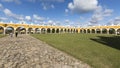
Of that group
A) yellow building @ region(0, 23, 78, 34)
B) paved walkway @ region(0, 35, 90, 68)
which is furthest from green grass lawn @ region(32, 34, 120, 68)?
yellow building @ region(0, 23, 78, 34)

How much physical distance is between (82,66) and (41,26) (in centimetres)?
7250

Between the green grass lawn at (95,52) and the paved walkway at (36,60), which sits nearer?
the paved walkway at (36,60)

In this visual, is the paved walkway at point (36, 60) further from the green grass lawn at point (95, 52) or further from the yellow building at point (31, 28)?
the yellow building at point (31, 28)

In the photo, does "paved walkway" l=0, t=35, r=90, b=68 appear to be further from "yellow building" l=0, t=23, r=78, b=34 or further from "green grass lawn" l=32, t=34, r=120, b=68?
"yellow building" l=0, t=23, r=78, b=34

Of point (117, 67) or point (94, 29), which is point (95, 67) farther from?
point (94, 29)

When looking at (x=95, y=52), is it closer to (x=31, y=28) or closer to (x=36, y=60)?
(x=36, y=60)

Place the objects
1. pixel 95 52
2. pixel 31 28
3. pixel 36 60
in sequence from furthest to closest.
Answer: pixel 31 28, pixel 95 52, pixel 36 60

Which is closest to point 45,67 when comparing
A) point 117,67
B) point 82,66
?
point 82,66

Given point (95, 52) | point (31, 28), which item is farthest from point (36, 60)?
point (31, 28)

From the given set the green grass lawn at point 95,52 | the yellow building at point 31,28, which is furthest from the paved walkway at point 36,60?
the yellow building at point 31,28

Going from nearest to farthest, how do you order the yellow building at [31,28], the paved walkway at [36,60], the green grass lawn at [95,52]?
the paved walkway at [36,60] < the green grass lawn at [95,52] < the yellow building at [31,28]

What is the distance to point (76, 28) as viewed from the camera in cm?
10588

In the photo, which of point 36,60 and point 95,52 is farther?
point 95,52

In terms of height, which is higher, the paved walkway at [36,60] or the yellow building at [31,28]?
the yellow building at [31,28]
